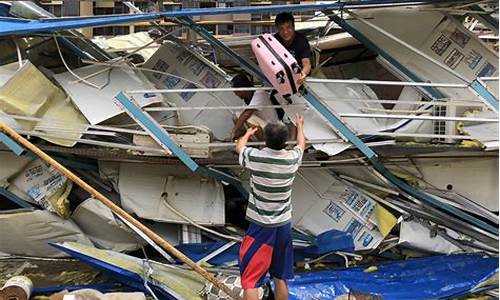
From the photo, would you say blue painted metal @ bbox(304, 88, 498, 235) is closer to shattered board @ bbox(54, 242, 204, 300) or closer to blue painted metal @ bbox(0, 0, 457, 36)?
blue painted metal @ bbox(0, 0, 457, 36)

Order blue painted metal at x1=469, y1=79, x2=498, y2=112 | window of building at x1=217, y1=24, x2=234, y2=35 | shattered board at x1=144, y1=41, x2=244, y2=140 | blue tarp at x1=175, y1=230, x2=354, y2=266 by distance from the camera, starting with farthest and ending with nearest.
Result: window of building at x1=217, y1=24, x2=234, y2=35 → shattered board at x1=144, y1=41, x2=244, y2=140 → blue tarp at x1=175, y1=230, x2=354, y2=266 → blue painted metal at x1=469, y1=79, x2=498, y2=112

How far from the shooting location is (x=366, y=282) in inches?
180

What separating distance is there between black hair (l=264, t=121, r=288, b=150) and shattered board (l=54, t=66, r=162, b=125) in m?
1.26

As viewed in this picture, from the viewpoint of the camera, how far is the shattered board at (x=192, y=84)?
504 cm

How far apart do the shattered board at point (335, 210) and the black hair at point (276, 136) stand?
137cm

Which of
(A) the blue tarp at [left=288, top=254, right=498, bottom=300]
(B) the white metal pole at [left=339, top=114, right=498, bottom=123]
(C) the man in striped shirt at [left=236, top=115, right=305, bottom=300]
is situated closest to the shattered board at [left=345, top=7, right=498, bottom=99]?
(B) the white metal pole at [left=339, top=114, right=498, bottom=123]

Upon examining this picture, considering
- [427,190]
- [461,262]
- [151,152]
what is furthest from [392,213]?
[151,152]

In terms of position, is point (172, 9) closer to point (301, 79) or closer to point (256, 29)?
point (256, 29)

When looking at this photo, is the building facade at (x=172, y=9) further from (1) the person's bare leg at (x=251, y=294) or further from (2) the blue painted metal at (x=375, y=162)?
(1) the person's bare leg at (x=251, y=294)

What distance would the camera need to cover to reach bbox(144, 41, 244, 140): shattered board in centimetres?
504

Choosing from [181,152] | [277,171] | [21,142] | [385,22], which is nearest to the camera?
[277,171]

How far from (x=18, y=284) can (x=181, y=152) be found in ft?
4.75

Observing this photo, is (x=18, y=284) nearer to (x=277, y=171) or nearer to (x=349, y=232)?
(x=277, y=171)

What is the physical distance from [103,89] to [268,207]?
1861mm
